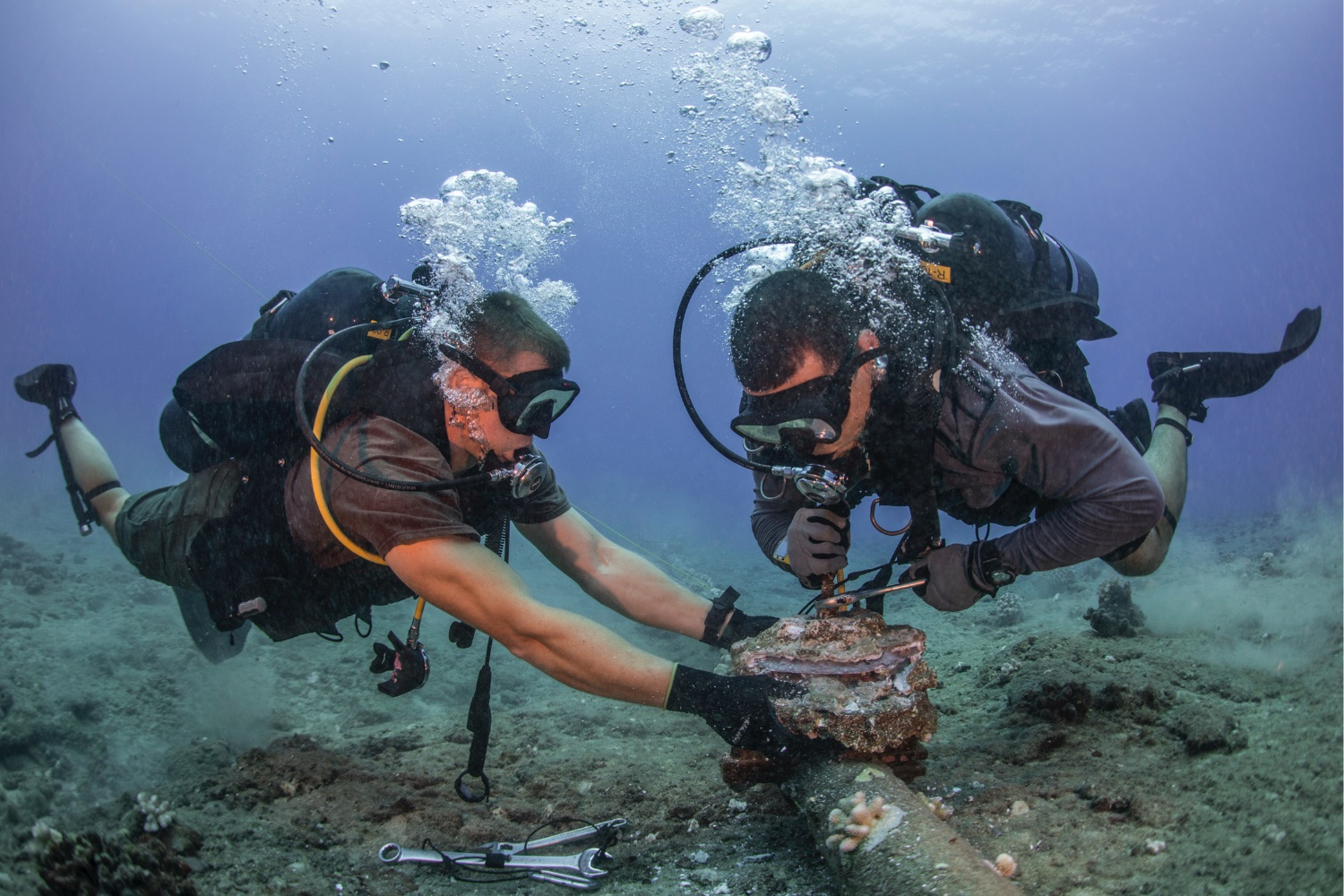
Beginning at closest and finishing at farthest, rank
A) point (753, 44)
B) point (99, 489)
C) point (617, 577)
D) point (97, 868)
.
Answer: point (97, 868), point (617, 577), point (99, 489), point (753, 44)

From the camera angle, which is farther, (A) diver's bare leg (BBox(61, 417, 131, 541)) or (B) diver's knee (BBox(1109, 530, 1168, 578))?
(A) diver's bare leg (BBox(61, 417, 131, 541))

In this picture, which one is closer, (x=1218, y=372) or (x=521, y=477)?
(x=521, y=477)

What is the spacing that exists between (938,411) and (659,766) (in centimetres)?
281

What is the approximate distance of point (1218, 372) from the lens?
15.6ft

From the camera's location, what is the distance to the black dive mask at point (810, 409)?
9.51 feet

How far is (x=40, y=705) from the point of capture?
4660mm

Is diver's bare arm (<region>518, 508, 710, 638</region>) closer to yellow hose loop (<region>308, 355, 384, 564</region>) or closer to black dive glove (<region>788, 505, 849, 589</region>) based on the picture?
black dive glove (<region>788, 505, 849, 589</region>)

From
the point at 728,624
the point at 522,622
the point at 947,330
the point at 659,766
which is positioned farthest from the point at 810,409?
the point at 659,766

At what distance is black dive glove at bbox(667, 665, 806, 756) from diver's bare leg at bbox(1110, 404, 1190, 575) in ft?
8.55

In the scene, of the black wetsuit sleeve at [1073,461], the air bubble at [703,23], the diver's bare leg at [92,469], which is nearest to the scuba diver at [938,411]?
the black wetsuit sleeve at [1073,461]

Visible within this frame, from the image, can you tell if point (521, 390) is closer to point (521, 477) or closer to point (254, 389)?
point (521, 477)

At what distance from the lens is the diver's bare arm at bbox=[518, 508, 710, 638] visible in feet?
12.9

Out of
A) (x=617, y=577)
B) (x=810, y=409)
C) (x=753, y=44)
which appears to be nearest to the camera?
(x=810, y=409)

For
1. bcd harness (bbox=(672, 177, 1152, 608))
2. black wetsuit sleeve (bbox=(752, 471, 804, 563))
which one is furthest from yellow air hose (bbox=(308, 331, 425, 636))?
black wetsuit sleeve (bbox=(752, 471, 804, 563))
